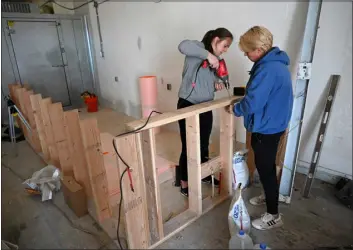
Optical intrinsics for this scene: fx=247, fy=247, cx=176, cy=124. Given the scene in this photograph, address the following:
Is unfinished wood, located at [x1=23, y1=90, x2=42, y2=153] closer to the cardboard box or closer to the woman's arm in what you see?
the cardboard box

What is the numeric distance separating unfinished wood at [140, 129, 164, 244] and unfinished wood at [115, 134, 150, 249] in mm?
75

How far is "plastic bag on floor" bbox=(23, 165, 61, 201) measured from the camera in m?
2.23

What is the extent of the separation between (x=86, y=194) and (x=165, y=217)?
0.70 meters

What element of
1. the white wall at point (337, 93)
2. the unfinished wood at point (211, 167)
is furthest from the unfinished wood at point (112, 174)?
the white wall at point (337, 93)

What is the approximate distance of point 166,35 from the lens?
11.1ft

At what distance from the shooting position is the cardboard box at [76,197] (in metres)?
1.98

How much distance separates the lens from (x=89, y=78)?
559 centimetres

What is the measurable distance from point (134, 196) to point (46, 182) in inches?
48.7

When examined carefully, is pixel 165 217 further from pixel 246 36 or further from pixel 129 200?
pixel 246 36

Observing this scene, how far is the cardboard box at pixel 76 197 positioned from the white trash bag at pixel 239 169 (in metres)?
1.26

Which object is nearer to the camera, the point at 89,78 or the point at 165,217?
the point at 165,217

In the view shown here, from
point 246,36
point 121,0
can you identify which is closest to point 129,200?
point 246,36

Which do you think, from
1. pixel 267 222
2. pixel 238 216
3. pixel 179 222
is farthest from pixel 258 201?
pixel 179 222

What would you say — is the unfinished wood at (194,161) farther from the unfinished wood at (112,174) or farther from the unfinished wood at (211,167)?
the unfinished wood at (112,174)
